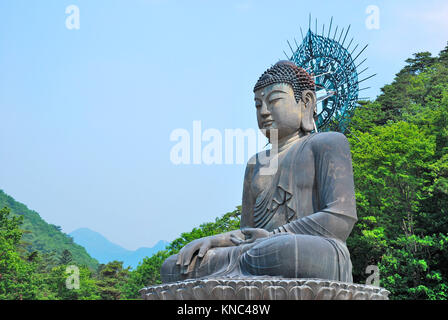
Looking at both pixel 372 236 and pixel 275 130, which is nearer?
pixel 275 130

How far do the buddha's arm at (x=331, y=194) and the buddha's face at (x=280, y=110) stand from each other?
49 cm

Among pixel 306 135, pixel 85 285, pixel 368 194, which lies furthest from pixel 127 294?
pixel 306 135

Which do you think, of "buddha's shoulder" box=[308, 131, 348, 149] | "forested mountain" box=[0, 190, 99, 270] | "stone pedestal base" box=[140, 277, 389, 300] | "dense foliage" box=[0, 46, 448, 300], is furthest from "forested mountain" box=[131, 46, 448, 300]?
"forested mountain" box=[0, 190, 99, 270]

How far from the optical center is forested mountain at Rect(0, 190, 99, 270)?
59469 mm

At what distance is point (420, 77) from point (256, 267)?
2843 cm

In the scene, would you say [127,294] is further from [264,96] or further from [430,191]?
[264,96]

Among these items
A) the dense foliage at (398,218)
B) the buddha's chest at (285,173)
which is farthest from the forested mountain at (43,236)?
the buddha's chest at (285,173)

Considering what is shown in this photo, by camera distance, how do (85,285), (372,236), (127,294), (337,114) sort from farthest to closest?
(85,285) → (127,294) → (372,236) → (337,114)

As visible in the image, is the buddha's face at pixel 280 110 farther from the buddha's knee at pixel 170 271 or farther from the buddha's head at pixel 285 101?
the buddha's knee at pixel 170 271

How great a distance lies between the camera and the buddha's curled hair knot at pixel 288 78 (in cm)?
750

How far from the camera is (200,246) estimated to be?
666cm

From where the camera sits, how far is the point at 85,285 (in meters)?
35.2

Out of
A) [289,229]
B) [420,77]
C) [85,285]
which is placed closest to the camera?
[289,229]

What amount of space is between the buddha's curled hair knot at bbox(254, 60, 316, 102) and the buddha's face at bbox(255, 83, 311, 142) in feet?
0.16
